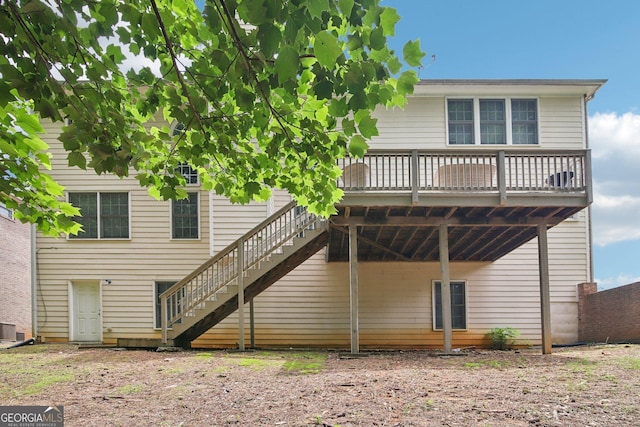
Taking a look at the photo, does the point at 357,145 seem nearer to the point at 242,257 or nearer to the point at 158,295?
the point at 242,257

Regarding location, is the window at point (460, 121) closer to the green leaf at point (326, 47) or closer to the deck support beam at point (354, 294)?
the deck support beam at point (354, 294)

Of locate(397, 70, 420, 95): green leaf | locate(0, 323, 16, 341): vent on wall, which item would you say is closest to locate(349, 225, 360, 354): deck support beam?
locate(397, 70, 420, 95): green leaf

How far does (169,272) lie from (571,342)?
445 inches

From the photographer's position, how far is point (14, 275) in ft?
62.0

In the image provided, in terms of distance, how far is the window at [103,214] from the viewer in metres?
13.2

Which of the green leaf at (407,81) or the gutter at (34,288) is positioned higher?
the green leaf at (407,81)

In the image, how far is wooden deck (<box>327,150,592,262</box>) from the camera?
911 cm

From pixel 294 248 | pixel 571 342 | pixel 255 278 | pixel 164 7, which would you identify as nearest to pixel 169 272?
pixel 255 278

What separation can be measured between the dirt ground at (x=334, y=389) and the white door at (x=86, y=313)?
3.81 m

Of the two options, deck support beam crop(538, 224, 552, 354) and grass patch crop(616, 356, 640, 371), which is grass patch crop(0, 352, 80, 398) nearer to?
grass patch crop(616, 356, 640, 371)

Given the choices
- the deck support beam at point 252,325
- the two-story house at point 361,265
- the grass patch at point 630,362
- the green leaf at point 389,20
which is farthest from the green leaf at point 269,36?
the two-story house at point 361,265

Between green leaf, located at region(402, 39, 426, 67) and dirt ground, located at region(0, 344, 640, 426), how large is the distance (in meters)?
3.37

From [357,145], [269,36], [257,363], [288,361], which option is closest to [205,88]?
[357,145]

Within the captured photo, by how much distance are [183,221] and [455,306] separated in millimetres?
8093
